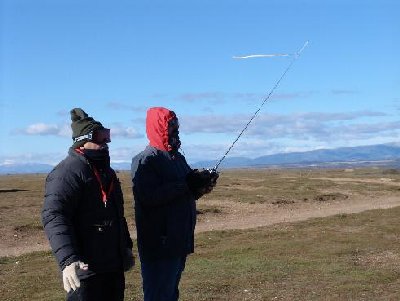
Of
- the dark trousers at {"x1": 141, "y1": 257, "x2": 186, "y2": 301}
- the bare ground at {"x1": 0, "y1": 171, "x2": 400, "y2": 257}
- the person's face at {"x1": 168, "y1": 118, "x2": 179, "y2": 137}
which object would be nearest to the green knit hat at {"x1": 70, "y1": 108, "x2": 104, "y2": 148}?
the person's face at {"x1": 168, "y1": 118, "x2": 179, "y2": 137}

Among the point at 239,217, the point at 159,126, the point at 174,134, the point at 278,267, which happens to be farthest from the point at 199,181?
the point at 239,217

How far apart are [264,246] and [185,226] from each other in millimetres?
12093

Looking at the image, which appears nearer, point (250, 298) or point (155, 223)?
point (155, 223)

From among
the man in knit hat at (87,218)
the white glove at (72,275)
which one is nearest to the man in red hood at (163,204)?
the man in knit hat at (87,218)

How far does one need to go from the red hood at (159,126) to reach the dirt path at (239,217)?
48.1 ft

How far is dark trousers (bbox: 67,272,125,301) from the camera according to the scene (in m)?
4.97

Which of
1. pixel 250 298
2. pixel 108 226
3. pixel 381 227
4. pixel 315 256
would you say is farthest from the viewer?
pixel 381 227

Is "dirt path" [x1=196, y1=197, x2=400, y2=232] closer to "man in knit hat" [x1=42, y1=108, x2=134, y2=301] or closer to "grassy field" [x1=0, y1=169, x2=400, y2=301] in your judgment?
"grassy field" [x1=0, y1=169, x2=400, y2=301]

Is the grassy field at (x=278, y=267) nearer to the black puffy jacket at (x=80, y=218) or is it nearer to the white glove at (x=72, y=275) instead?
the black puffy jacket at (x=80, y=218)

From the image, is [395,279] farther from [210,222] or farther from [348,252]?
[210,222]

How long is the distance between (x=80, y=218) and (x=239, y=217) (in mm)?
26347

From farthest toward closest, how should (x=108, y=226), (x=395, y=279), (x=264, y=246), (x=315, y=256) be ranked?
1. (x=264, y=246)
2. (x=315, y=256)
3. (x=395, y=279)
4. (x=108, y=226)

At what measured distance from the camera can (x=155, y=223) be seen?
562 centimetres

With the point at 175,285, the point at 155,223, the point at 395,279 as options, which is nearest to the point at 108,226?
the point at 155,223
